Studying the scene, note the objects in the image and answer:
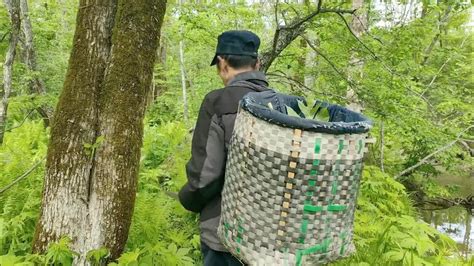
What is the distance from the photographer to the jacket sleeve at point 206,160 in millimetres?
2074

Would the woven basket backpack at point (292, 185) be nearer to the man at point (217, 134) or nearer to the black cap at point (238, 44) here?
the man at point (217, 134)

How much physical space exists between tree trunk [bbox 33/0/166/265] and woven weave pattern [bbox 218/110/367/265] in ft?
3.80

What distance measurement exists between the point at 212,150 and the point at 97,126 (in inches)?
41.7

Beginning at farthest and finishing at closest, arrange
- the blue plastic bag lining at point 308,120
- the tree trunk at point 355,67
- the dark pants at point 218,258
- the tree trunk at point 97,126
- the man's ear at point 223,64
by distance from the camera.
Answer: the tree trunk at point 355,67
the tree trunk at point 97,126
the man's ear at point 223,64
the dark pants at point 218,258
the blue plastic bag lining at point 308,120

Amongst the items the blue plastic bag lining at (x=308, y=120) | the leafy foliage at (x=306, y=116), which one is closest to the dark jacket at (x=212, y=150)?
the blue plastic bag lining at (x=308, y=120)

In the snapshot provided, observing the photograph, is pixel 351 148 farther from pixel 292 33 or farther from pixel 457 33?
pixel 457 33

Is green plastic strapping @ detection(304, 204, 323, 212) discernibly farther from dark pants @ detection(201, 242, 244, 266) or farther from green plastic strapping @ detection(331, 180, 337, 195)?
dark pants @ detection(201, 242, 244, 266)

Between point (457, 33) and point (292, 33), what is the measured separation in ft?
51.6

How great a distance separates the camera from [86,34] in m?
2.67

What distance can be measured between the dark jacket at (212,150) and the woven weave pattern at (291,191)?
234 mm

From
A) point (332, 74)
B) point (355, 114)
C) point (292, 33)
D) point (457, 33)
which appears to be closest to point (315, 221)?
point (355, 114)

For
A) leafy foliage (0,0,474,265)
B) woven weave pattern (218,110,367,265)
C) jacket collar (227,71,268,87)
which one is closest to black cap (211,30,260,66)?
jacket collar (227,71,268,87)

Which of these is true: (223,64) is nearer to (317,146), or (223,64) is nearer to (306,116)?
(306,116)

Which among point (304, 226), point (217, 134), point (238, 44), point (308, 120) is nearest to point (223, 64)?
point (238, 44)
